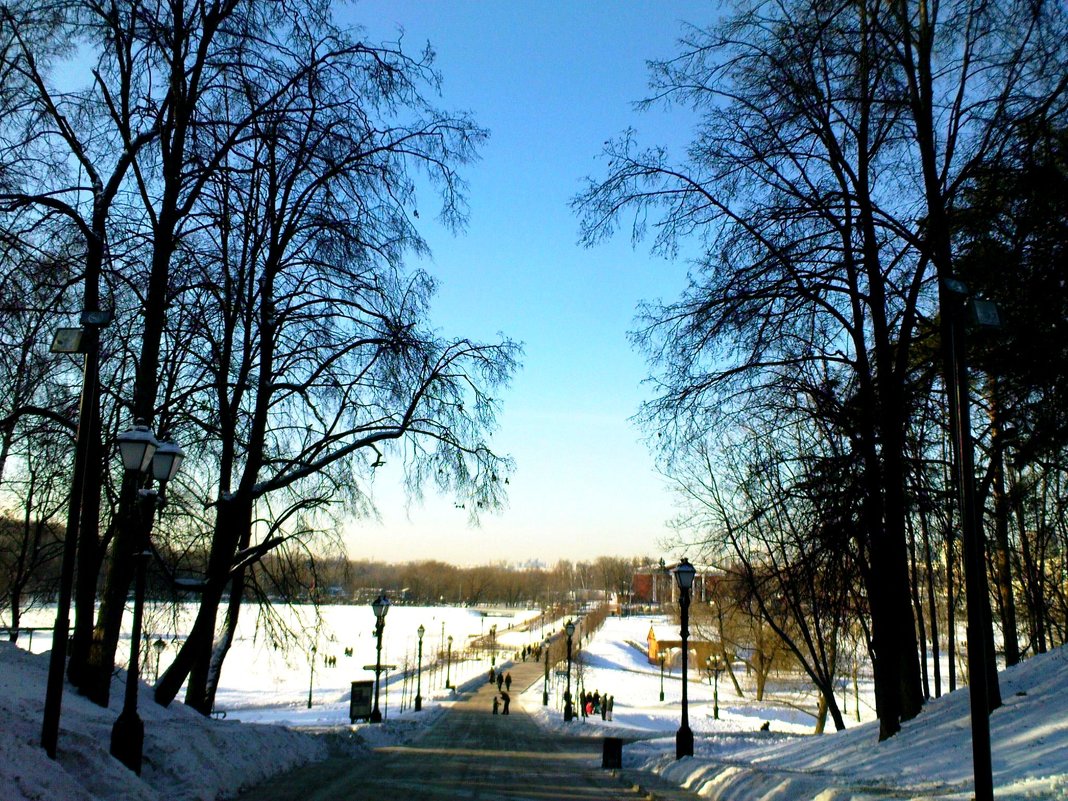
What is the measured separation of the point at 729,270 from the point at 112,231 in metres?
9.41

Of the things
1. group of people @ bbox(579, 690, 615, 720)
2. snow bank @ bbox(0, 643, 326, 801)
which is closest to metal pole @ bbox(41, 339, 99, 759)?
snow bank @ bbox(0, 643, 326, 801)

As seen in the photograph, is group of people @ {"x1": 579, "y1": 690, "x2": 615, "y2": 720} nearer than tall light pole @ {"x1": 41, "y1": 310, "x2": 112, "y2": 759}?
No

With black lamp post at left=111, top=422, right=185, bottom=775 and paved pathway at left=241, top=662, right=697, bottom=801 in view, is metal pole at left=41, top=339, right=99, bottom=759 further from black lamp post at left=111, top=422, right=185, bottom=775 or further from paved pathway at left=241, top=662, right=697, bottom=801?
paved pathway at left=241, top=662, right=697, bottom=801

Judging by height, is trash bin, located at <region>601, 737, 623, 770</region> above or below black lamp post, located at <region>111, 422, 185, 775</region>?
below

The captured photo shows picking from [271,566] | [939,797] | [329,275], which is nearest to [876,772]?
[939,797]

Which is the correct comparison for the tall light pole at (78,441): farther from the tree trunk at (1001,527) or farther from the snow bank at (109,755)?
the tree trunk at (1001,527)

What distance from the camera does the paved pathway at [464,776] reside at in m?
11.7

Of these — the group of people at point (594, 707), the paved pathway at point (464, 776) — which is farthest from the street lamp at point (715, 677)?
the paved pathway at point (464, 776)

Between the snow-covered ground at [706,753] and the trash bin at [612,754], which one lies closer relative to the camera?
the snow-covered ground at [706,753]

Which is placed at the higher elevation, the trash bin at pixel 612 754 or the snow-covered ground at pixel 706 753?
the snow-covered ground at pixel 706 753

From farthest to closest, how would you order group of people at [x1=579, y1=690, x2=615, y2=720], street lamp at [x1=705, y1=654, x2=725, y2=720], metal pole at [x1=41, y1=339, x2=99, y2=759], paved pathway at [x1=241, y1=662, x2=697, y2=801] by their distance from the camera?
street lamp at [x1=705, y1=654, x2=725, y2=720] < group of people at [x1=579, y1=690, x2=615, y2=720] < paved pathway at [x1=241, y1=662, x2=697, y2=801] < metal pole at [x1=41, y1=339, x2=99, y2=759]

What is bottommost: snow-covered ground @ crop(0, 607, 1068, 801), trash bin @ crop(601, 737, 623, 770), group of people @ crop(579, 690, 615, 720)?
group of people @ crop(579, 690, 615, 720)

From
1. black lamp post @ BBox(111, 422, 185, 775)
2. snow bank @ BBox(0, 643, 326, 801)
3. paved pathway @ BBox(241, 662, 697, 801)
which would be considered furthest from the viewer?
paved pathway @ BBox(241, 662, 697, 801)

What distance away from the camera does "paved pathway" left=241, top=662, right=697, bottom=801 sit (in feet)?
38.3
